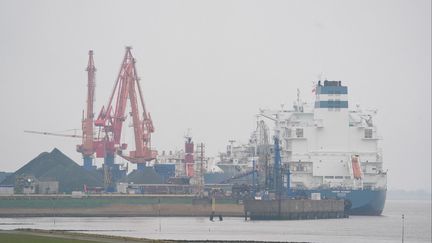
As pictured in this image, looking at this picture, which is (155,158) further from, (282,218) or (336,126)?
(282,218)

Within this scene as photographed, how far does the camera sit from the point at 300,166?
420ft

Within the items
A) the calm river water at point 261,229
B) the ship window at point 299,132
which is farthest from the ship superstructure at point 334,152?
the calm river water at point 261,229

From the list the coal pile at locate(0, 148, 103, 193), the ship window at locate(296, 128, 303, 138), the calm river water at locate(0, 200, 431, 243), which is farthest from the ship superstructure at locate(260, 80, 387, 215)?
the coal pile at locate(0, 148, 103, 193)

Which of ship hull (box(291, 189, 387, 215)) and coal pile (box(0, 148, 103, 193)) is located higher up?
coal pile (box(0, 148, 103, 193))

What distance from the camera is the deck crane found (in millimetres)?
150000

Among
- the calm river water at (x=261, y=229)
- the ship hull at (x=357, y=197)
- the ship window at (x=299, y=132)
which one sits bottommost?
the calm river water at (x=261, y=229)

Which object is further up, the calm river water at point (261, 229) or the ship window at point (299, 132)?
the ship window at point (299, 132)

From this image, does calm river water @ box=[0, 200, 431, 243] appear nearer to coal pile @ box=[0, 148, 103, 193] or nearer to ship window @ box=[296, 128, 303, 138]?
ship window @ box=[296, 128, 303, 138]

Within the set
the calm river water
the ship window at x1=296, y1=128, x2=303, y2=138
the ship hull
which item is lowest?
the calm river water

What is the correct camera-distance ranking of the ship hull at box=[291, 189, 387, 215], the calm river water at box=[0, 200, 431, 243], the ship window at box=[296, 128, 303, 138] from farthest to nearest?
the ship window at box=[296, 128, 303, 138], the ship hull at box=[291, 189, 387, 215], the calm river water at box=[0, 200, 431, 243]

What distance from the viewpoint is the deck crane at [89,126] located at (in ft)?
492

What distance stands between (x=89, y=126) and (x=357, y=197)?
41306 mm

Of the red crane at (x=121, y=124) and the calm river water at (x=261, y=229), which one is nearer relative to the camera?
the calm river water at (x=261, y=229)

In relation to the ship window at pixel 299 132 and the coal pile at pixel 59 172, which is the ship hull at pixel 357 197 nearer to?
the ship window at pixel 299 132
